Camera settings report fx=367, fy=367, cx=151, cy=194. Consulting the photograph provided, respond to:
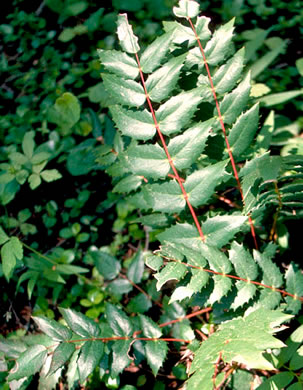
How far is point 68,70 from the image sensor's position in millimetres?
2947

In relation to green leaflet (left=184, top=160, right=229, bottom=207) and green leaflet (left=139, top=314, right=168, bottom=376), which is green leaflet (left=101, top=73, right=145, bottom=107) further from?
green leaflet (left=139, top=314, right=168, bottom=376)

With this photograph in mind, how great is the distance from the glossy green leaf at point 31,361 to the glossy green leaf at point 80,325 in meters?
0.12

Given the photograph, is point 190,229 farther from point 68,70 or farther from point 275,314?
point 68,70

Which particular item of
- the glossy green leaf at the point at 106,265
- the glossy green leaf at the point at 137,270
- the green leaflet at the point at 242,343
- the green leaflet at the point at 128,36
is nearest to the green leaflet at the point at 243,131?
the green leaflet at the point at 128,36

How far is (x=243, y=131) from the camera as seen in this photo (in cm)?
136

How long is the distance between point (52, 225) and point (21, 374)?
3.74 feet

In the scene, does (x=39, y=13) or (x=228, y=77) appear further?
(x=39, y=13)

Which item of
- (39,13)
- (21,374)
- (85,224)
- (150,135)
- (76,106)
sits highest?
(39,13)

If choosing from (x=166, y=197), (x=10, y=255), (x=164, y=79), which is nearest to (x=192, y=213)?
(x=166, y=197)

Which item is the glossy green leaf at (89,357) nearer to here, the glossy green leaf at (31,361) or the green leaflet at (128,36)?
the glossy green leaf at (31,361)

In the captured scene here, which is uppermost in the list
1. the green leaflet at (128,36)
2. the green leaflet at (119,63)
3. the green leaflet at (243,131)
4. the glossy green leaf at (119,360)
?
the green leaflet at (128,36)

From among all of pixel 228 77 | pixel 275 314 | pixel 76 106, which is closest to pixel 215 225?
pixel 275 314

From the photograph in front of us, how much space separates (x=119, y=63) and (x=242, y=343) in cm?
93

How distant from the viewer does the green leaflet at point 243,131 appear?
4.41 ft
